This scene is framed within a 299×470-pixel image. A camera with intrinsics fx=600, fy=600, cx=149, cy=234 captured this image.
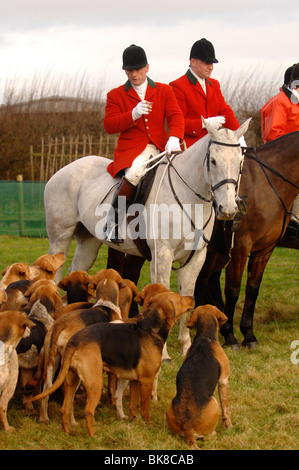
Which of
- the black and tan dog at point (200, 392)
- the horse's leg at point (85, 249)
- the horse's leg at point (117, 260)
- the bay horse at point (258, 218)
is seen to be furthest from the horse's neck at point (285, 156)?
the black and tan dog at point (200, 392)

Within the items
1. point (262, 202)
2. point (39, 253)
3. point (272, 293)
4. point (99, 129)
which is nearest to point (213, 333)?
point (262, 202)

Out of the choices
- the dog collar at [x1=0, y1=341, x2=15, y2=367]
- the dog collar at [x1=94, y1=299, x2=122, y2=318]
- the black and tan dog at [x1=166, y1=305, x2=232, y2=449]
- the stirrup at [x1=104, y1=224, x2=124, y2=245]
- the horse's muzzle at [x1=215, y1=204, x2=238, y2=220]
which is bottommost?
the black and tan dog at [x1=166, y1=305, x2=232, y2=449]

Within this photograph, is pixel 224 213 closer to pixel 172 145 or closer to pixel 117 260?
pixel 172 145

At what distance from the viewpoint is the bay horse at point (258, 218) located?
635 centimetres

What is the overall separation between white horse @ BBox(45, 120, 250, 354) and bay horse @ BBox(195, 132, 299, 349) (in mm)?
565

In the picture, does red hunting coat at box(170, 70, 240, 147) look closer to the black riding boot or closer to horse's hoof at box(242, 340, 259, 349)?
the black riding boot

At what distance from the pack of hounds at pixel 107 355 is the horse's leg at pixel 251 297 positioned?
204cm

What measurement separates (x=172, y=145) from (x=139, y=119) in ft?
1.85

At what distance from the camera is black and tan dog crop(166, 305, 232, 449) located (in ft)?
12.8

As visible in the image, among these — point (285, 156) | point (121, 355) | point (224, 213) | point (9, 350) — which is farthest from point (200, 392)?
point (285, 156)

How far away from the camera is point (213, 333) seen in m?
4.34

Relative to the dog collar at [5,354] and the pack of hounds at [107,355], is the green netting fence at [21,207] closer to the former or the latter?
the pack of hounds at [107,355]

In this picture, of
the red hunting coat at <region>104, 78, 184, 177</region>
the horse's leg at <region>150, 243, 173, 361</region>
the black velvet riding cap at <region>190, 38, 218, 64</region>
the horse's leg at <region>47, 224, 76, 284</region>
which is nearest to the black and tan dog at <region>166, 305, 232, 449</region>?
the horse's leg at <region>150, 243, 173, 361</region>
